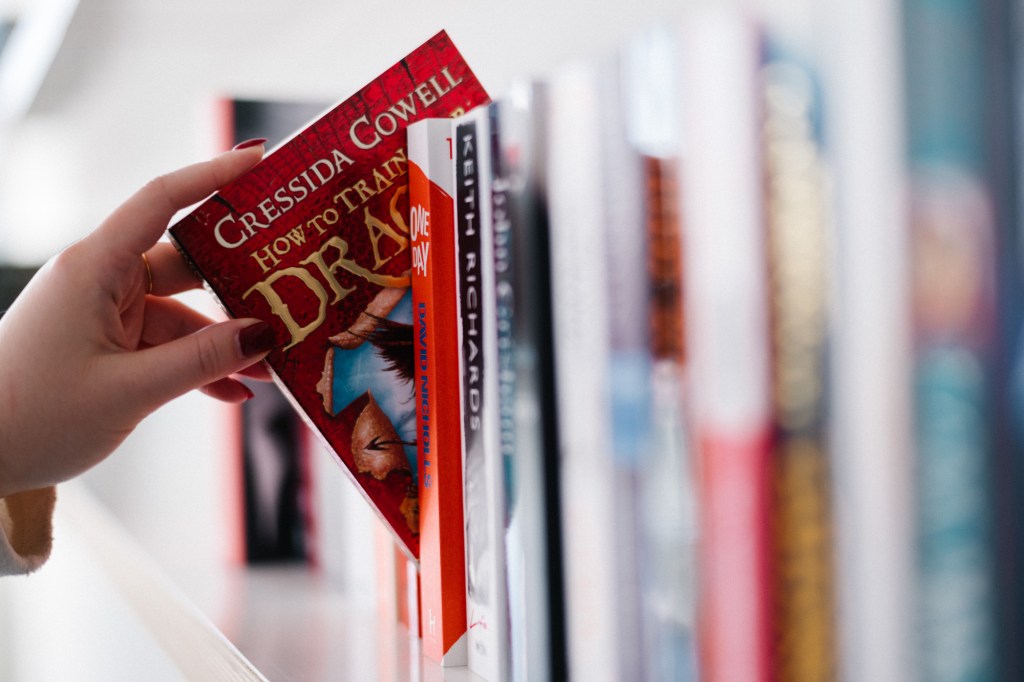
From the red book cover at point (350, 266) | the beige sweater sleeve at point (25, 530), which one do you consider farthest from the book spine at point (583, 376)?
the beige sweater sleeve at point (25, 530)

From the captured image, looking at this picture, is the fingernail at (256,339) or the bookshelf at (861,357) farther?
the fingernail at (256,339)

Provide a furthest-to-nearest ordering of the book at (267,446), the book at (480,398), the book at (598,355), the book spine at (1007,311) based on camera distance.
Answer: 1. the book at (267,446)
2. the book at (480,398)
3. the book at (598,355)
4. the book spine at (1007,311)

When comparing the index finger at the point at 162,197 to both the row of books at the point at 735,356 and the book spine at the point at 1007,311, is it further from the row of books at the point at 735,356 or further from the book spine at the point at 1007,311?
the book spine at the point at 1007,311

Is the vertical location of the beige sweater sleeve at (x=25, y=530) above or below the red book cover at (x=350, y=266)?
below

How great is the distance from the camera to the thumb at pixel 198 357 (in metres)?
0.65

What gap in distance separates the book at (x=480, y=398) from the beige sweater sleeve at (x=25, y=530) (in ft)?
1.60

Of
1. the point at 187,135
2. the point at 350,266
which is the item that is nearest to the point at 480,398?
the point at 350,266

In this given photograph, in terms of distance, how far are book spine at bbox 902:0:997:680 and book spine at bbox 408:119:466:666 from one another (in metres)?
0.36

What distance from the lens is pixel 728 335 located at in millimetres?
365

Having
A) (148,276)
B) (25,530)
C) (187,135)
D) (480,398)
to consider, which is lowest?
(25,530)

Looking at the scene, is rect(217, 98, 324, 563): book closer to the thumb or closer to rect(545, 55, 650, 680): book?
the thumb

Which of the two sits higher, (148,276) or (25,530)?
(148,276)

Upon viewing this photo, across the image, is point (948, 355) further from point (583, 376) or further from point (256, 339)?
point (256, 339)

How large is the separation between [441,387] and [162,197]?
245mm
